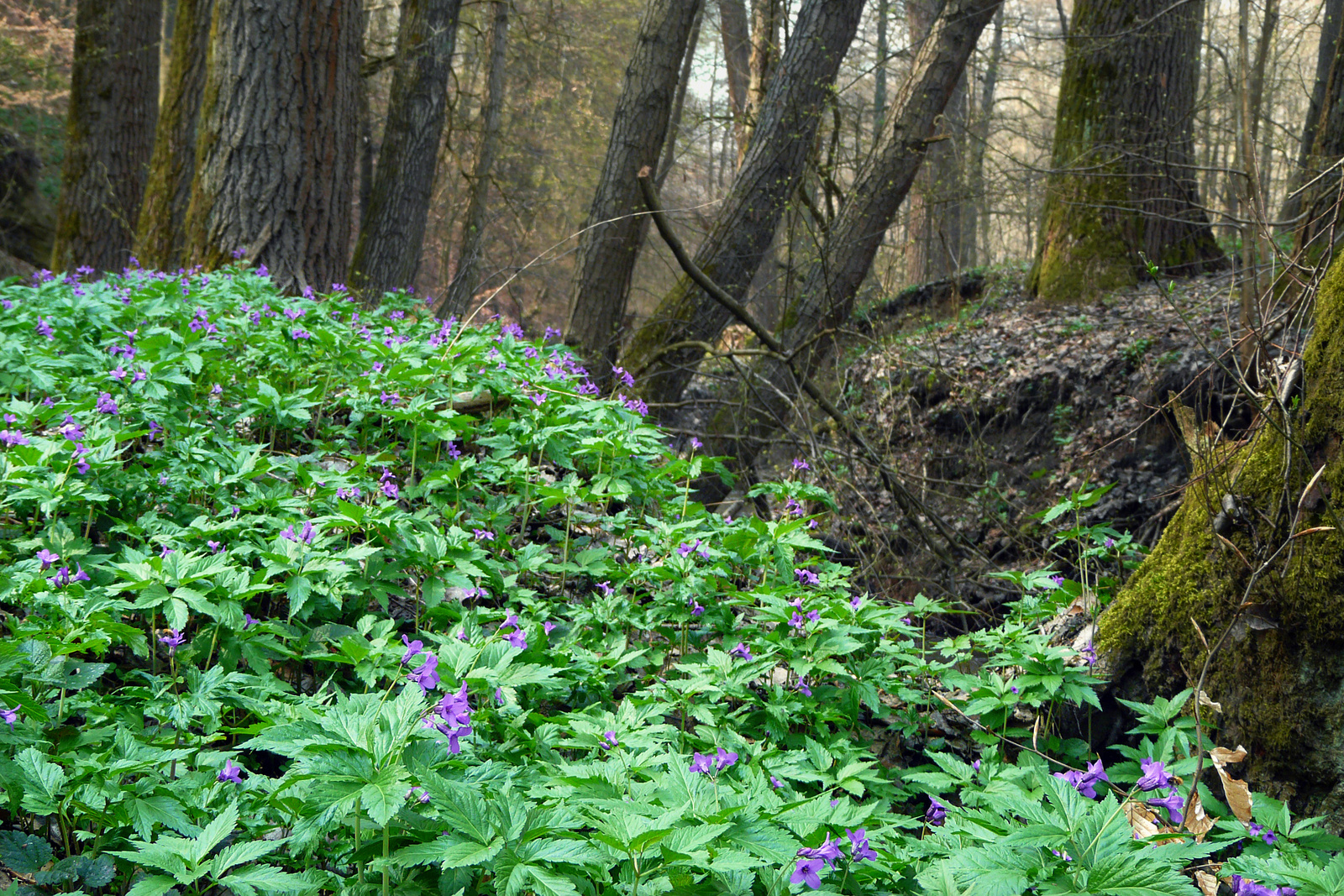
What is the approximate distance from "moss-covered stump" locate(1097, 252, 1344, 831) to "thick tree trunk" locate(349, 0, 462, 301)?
8076 millimetres

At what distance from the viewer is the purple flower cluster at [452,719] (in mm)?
1700

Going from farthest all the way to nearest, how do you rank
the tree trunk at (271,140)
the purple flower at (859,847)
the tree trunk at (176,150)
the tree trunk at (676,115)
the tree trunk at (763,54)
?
the tree trunk at (676,115), the tree trunk at (763,54), the tree trunk at (176,150), the tree trunk at (271,140), the purple flower at (859,847)

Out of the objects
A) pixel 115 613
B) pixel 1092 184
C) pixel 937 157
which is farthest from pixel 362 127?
pixel 115 613

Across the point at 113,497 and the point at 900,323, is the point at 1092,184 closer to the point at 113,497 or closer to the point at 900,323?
the point at 900,323

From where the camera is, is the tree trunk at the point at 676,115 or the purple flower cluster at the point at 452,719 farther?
the tree trunk at the point at 676,115

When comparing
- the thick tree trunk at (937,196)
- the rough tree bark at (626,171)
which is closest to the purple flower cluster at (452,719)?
the rough tree bark at (626,171)

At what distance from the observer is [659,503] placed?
3770mm

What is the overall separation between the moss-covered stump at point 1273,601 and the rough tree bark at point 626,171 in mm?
5455

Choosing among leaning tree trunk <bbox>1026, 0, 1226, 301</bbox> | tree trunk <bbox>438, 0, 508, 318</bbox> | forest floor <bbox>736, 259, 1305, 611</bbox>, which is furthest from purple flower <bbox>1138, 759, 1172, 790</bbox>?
tree trunk <bbox>438, 0, 508, 318</bbox>

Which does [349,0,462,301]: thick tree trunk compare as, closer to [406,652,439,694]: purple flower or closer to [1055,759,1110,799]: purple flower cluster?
[406,652,439,694]: purple flower

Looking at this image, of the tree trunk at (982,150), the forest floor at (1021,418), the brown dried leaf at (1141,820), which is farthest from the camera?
the tree trunk at (982,150)

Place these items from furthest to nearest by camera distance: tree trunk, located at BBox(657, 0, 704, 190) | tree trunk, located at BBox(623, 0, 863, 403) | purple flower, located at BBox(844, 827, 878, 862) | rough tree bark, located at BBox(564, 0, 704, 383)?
tree trunk, located at BBox(657, 0, 704, 190) < rough tree bark, located at BBox(564, 0, 704, 383) < tree trunk, located at BBox(623, 0, 863, 403) < purple flower, located at BBox(844, 827, 878, 862)

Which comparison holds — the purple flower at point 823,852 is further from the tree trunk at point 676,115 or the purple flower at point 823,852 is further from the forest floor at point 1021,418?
the tree trunk at point 676,115

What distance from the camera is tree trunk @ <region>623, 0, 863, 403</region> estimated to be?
7.31 meters
